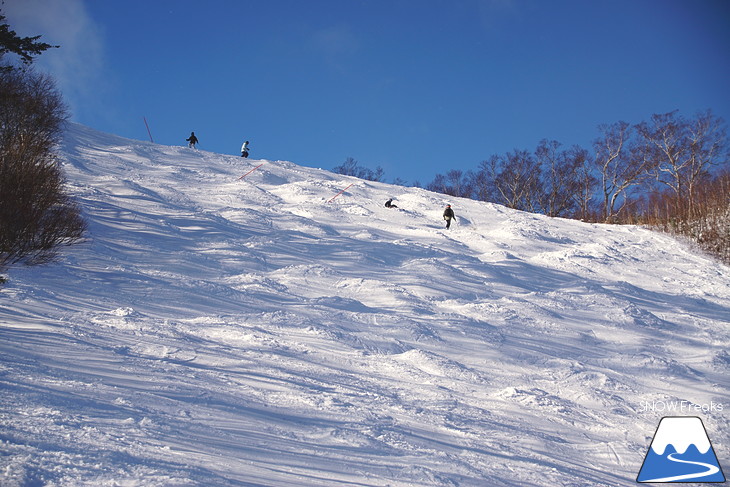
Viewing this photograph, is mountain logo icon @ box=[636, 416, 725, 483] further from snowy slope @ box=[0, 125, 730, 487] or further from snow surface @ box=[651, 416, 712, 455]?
snowy slope @ box=[0, 125, 730, 487]

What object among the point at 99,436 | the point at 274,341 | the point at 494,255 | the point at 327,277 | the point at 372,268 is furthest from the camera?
the point at 494,255

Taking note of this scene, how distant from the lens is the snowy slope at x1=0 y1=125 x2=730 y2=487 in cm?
434

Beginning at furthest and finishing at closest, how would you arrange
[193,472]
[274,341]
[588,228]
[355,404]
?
[588,228], [274,341], [355,404], [193,472]

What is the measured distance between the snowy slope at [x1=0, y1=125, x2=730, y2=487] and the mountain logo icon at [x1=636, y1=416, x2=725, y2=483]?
178 millimetres

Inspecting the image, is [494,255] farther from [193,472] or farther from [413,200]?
[193,472]

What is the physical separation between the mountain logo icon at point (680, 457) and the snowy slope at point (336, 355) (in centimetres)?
18

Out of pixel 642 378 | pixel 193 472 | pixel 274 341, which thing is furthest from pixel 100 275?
pixel 642 378

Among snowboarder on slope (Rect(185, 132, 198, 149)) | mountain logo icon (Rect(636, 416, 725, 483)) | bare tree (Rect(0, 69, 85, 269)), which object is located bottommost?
mountain logo icon (Rect(636, 416, 725, 483))

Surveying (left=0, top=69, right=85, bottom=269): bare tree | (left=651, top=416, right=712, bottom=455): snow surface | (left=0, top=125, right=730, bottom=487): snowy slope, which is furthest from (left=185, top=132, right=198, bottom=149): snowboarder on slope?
(left=651, top=416, right=712, bottom=455): snow surface

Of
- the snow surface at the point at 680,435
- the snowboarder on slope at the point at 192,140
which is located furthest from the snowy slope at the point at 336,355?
the snowboarder on slope at the point at 192,140

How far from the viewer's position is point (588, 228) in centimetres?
2253

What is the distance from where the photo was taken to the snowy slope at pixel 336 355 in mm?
4344

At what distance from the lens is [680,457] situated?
5418 mm

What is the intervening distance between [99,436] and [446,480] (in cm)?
329
